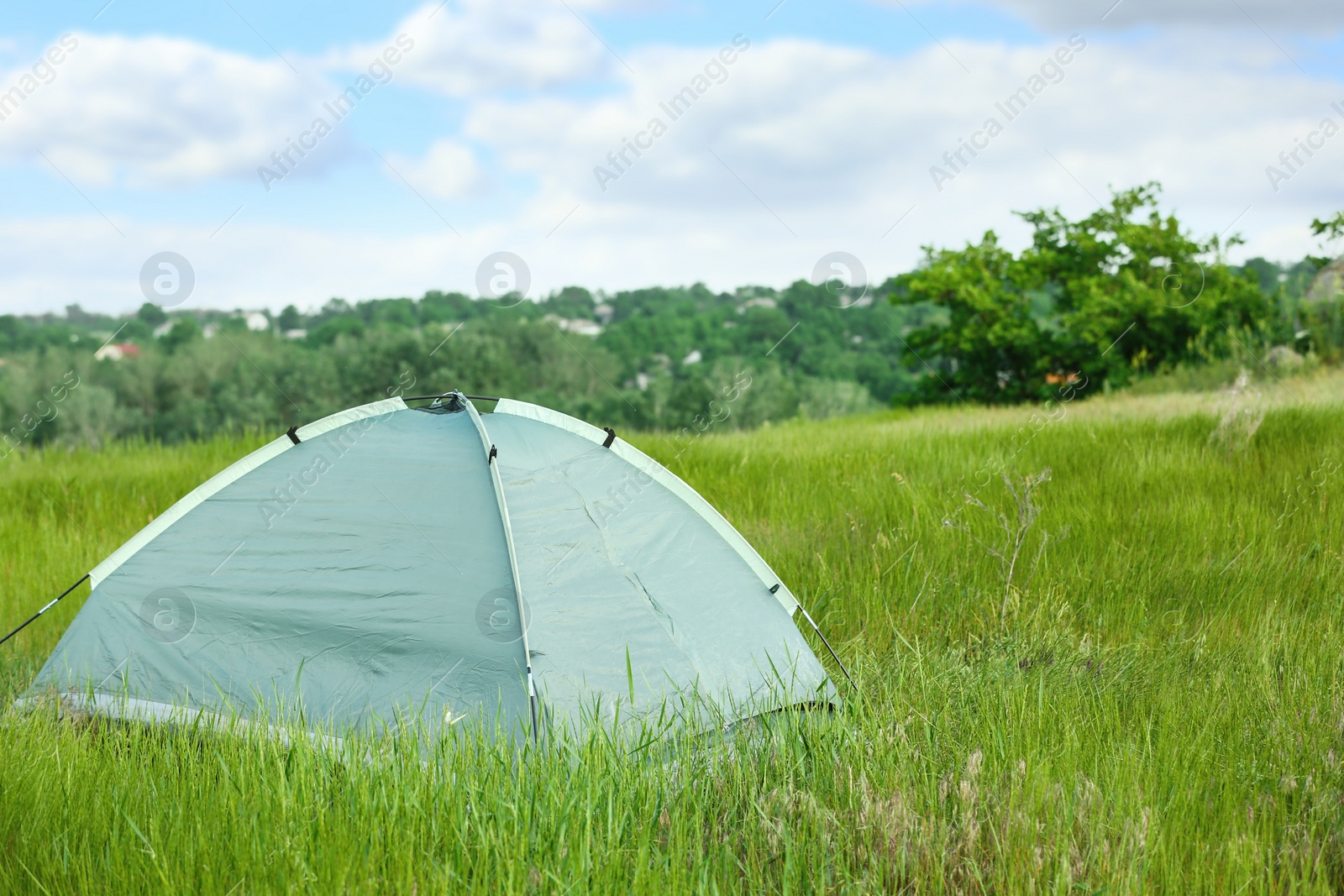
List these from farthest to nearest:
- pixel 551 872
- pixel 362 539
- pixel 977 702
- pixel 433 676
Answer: pixel 362 539 → pixel 433 676 → pixel 977 702 → pixel 551 872

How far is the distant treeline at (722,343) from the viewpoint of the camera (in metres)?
14.9

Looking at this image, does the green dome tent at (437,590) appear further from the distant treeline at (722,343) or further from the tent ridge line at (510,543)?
the distant treeline at (722,343)

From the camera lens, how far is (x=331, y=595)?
342cm

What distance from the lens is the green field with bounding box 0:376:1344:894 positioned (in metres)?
1.99

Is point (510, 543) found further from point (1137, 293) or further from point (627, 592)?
point (1137, 293)

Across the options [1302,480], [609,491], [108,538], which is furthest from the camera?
[108,538]

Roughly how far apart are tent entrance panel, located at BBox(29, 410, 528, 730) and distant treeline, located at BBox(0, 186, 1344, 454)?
6177 mm

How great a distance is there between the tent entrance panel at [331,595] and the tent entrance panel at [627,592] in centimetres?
13

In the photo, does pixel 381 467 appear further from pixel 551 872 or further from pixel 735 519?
pixel 735 519

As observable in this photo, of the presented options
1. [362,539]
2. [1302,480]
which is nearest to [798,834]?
[362,539]

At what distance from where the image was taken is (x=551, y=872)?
1874 millimetres

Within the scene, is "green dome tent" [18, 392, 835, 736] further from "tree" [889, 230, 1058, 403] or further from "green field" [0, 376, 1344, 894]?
"tree" [889, 230, 1058, 403]

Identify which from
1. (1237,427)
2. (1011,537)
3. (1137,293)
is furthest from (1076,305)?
(1011,537)

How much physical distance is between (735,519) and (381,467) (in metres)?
2.76
